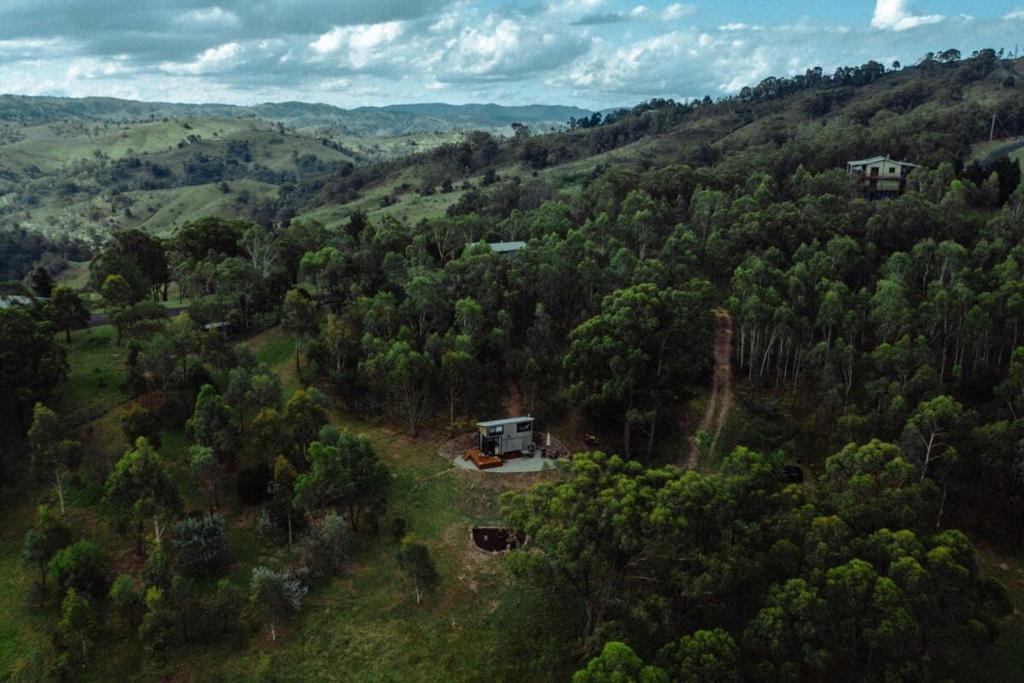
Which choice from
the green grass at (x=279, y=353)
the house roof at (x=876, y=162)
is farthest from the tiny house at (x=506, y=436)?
the house roof at (x=876, y=162)

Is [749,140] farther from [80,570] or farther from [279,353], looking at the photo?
[80,570]

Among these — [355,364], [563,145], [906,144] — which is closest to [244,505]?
[355,364]

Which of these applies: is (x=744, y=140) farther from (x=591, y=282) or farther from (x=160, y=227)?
(x=160, y=227)

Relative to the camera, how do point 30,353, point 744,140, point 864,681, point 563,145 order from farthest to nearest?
point 563,145, point 744,140, point 30,353, point 864,681

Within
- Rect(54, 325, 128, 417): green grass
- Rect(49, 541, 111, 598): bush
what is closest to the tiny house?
Rect(49, 541, 111, 598): bush

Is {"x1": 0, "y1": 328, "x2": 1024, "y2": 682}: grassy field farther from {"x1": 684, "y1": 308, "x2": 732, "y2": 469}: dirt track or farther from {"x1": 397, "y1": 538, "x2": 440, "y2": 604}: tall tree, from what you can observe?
{"x1": 684, "y1": 308, "x2": 732, "y2": 469}: dirt track

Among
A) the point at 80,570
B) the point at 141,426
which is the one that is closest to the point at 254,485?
the point at 141,426
